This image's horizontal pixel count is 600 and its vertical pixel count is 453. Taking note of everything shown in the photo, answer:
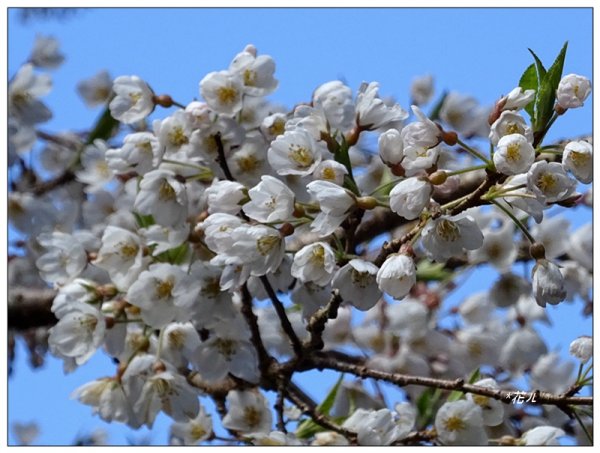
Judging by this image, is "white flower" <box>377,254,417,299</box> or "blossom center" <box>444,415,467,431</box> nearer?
"white flower" <box>377,254,417,299</box>

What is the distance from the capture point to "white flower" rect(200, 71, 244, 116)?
1483mm

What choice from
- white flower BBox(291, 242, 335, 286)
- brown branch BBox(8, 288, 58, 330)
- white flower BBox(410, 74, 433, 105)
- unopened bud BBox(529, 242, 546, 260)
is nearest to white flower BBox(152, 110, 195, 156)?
white flower BBox(291, 242, 335, 286)

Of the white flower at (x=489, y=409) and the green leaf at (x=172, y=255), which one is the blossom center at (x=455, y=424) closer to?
the white flower at (x=489, y=409)

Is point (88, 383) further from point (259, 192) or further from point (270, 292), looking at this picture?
point (259, 192)

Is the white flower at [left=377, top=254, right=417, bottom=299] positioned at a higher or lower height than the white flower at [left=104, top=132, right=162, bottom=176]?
lower

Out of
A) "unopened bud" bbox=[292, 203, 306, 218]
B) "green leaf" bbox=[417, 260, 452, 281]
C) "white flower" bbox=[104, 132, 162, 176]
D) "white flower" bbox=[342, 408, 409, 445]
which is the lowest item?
"white flower" bbox=[342, 408, 409, 445]

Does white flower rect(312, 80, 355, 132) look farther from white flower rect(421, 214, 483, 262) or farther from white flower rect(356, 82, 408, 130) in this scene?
white flower rect(421, 214, 483, 262)

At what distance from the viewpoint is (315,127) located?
1381 millimetres

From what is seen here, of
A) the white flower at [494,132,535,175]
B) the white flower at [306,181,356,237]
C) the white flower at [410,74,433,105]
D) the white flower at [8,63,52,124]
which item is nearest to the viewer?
the white flower at [494,132,535,175]

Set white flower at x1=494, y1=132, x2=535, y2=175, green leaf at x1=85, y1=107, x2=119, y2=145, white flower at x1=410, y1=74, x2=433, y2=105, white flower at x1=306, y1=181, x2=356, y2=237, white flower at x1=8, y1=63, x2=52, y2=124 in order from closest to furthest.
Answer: white flower at x1=494, y1=132, x2=535, y2=175
white flower at x1=306, y1=181, x2=356, y2=237
white flower at x1=8, y1=63, x2=52, y2=124
green leaf at x1=85, y1=107, x2=119, y2=145
white flower at x1=410, y1=74, x2=433, y2=105

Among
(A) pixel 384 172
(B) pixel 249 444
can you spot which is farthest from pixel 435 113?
(B) pixel 249 444

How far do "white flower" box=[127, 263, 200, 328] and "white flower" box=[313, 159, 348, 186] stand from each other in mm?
334

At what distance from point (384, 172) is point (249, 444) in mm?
590

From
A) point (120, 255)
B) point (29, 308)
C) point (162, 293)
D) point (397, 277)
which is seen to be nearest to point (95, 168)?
point (29, 308)
